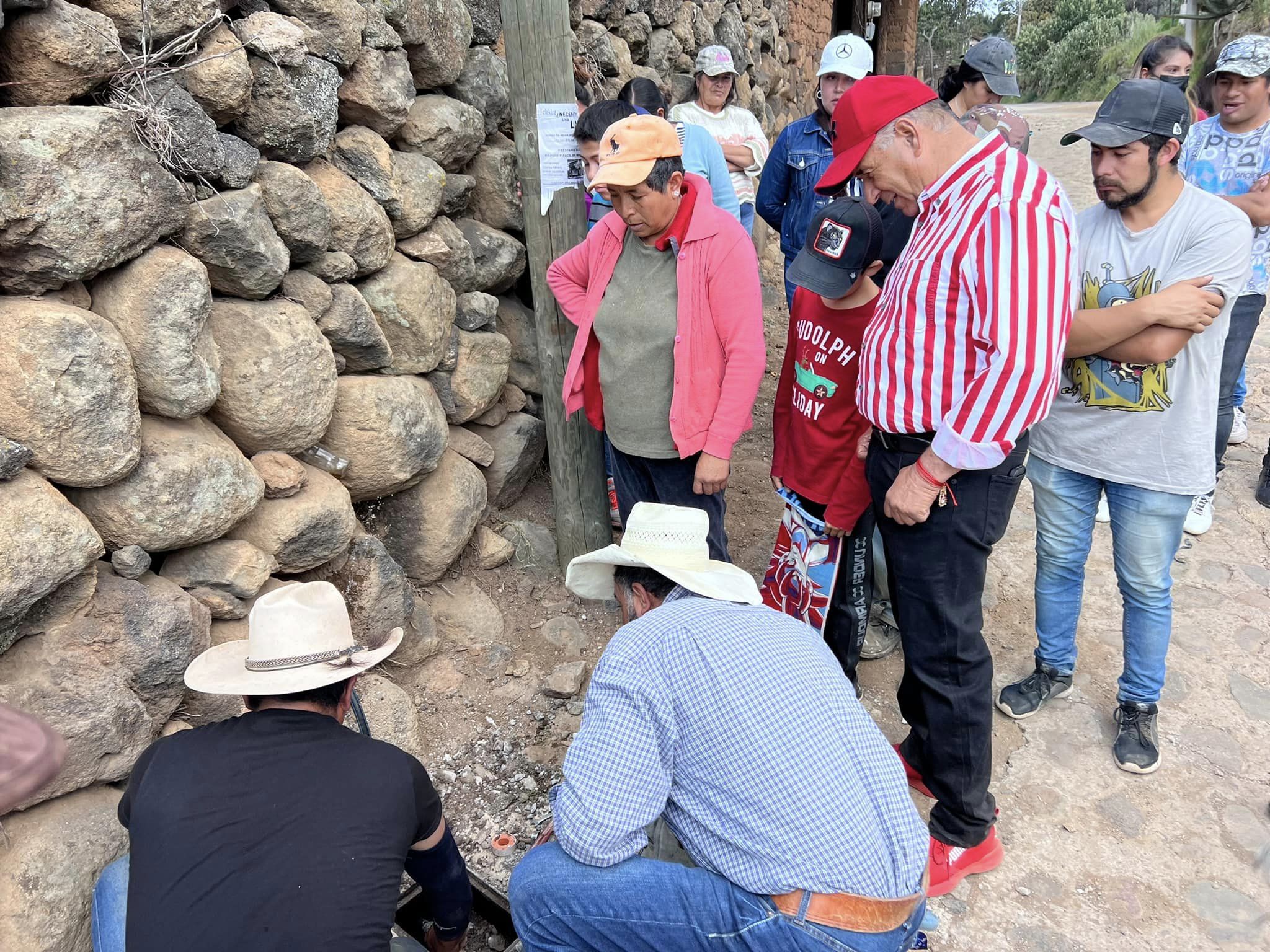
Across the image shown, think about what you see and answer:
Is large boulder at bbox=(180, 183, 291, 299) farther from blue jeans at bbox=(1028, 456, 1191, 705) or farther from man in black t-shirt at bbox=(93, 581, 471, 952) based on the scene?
blue jeans at bbox=(1028, 456, 1191, 705)

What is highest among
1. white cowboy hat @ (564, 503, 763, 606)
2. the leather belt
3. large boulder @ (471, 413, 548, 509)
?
white cowboy hat @ (564, 503, 763, 606)

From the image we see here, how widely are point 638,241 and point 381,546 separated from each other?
1.27 meters

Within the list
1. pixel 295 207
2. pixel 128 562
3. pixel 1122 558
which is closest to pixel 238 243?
pixel 295 207

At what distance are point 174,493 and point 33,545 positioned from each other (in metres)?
0.35

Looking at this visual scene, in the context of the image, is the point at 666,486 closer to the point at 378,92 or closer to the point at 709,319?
the point at 709,319

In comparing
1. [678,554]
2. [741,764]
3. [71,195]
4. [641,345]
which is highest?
[71,195]

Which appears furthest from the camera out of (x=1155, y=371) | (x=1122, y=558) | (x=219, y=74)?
(x=1122, y=558)

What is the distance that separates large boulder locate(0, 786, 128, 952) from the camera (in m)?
1.81

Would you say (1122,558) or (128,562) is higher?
(128,562)

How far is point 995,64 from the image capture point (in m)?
4.08

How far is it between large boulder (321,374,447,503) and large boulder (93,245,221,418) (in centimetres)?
56

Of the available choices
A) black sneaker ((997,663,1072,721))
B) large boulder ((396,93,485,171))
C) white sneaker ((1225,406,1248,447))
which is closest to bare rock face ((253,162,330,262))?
large boulder ((396,93,485,171))

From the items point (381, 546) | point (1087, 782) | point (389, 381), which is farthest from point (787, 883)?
point (389, 381)

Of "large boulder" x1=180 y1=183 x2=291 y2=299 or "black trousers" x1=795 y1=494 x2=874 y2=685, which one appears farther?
"black trousers" x1=795 y1=494 x2=874 y2=685
